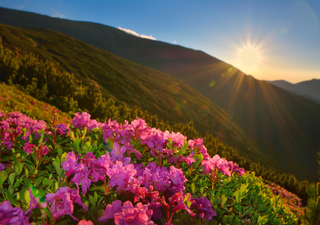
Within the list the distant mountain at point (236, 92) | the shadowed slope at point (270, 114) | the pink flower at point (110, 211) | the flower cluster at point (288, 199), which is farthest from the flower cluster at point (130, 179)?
the shadowed slope at point (270, 114)

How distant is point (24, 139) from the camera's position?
6.87 ft

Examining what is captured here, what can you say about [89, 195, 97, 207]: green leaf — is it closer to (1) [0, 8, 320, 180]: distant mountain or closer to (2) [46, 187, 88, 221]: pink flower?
(2) [46, 187, 88, 221]: pink flower

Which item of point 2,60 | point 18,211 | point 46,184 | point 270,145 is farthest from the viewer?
point 270,145

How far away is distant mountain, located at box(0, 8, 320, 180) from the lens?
37531mm

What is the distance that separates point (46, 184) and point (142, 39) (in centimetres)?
11098

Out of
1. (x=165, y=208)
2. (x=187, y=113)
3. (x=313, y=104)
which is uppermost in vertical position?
(x=313, y=104)

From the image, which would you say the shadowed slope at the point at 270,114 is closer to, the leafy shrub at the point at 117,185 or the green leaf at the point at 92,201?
the leafy shrub at the point at 117,185

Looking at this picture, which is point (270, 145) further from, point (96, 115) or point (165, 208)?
point (165, 208)

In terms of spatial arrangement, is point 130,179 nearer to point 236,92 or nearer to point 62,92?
point 62,92

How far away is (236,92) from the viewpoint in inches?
2404

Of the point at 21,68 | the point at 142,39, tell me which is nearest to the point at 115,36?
the point at 142,39

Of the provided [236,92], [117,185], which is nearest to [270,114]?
[236,92]

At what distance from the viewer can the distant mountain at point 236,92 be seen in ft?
123

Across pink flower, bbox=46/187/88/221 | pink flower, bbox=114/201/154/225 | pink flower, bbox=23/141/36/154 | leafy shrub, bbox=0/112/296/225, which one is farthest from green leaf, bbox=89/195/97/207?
pink flower, bbox=23/141/36/154
